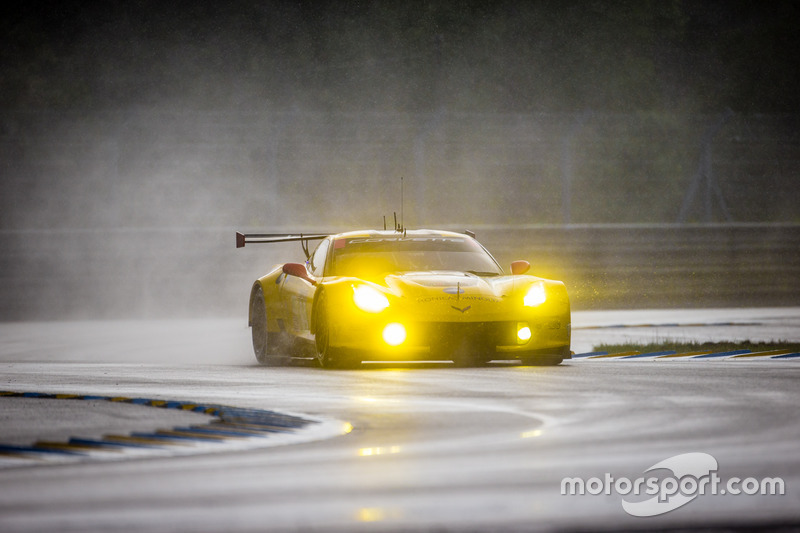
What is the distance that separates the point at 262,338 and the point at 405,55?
1571 cm

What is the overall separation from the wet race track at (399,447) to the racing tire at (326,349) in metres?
0.16

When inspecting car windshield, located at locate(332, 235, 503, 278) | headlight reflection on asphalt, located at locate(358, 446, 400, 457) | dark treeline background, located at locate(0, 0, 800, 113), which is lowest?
headlight reflection on asphalt, located at locate(358, 446, 400, 457)

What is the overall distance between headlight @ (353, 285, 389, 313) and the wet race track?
470 millimetres

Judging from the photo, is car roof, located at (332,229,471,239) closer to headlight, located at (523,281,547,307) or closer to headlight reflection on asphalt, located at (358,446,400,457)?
headlight, located at (523,281,547,307)

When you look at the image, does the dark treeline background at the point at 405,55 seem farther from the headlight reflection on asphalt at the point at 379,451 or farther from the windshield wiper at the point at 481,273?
the headlight reflection on asphalt at the point at 379,451

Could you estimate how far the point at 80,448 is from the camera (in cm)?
643

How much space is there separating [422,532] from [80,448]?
244cm

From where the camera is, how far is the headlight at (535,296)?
38.2 ft

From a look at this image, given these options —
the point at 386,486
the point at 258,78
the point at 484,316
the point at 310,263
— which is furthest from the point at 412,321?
the point at 258,78

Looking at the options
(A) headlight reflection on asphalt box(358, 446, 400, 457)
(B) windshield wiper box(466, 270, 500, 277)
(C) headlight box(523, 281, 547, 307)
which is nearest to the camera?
(A) headlight reflection on asphalt box(358, 446, 400, 457)

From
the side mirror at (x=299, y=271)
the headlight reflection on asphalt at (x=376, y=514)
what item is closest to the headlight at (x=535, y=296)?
the side mirror at (x=299, y=271)

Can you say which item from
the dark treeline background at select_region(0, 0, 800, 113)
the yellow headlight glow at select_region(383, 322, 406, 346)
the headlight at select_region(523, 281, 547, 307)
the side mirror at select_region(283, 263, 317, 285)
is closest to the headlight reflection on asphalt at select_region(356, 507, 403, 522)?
the yellow headlight glow at select_region(383, 322, 406, 346)

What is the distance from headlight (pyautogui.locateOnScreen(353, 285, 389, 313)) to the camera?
11406 mm

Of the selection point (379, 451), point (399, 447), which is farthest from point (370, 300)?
point (379, 451)
